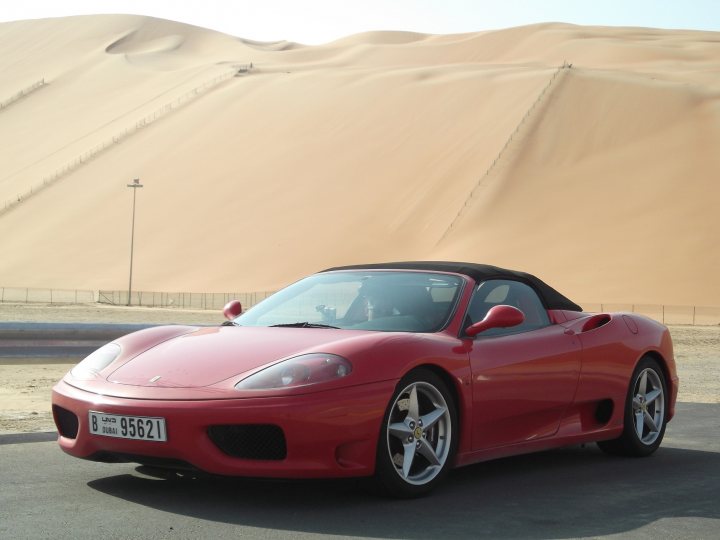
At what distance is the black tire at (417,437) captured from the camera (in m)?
6.64

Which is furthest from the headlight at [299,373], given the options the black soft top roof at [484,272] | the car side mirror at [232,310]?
the car side mirror at [232,310]

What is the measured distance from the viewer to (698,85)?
78.8 metres

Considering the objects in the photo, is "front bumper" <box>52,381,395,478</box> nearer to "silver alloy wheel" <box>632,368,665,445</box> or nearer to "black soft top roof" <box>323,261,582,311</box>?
"black soft top roof" <box>323,261,582,311</box>

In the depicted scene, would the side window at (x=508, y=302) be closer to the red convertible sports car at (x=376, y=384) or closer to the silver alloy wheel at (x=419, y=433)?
the red convertible sports car at (x=376, y=384)

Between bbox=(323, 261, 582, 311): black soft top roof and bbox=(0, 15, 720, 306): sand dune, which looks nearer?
bbox=(323, 261, 582, 311): black soft top roof

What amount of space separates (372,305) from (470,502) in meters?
1.54

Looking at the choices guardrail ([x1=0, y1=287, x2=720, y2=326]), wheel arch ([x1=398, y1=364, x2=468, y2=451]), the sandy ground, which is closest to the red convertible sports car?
wheel arch ([x1=398, y1=364, x2=468, y2=451])

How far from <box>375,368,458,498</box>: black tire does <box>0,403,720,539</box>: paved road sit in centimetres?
13

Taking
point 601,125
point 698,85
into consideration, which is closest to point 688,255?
point 601,125

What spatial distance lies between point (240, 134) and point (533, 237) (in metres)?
27.5

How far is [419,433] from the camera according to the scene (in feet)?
22.5

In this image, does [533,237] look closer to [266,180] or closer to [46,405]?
[266,180]

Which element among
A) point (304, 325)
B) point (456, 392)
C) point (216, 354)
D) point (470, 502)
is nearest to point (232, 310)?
point (304, 325)

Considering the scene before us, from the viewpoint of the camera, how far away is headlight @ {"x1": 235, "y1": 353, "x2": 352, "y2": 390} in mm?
6461
